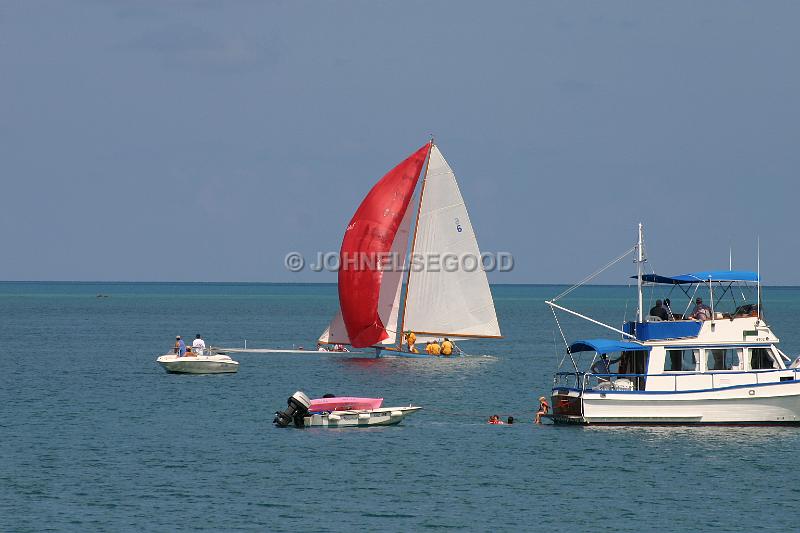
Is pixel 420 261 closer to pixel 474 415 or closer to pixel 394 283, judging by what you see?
pixel 394 283

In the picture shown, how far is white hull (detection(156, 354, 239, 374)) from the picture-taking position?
77.6 meters

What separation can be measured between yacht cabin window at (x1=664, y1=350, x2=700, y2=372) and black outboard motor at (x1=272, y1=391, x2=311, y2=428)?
15750mm

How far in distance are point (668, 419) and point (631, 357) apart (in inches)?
121

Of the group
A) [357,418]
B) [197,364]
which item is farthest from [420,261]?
[357,418]

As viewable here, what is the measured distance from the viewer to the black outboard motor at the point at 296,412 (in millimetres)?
55000

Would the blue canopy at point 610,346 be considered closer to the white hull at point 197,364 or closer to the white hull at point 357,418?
the white hull at point 357,418

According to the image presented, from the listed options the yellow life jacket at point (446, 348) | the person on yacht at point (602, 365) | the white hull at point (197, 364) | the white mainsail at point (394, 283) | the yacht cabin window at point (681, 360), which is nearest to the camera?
the yacht cabin window at point (681, 360)

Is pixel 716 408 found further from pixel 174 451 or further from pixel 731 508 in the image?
pixel 174 451

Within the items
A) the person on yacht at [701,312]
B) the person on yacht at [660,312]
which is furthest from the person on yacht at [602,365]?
the person on yacht at [701,312]

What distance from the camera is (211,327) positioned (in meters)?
161

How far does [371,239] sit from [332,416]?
29.4 metres

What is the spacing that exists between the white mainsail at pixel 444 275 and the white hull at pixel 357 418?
2837cm

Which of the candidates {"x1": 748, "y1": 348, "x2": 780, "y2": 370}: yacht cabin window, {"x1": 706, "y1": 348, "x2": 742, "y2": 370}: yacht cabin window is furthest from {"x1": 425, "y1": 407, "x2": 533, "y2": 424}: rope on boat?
{"x1": 748, "y1": 348, "x2": 780, "y2": 370}: yacht cabin window

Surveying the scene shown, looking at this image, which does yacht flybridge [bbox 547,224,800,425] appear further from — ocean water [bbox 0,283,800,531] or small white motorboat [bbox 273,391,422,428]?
small white motorboat [bbox 273,391,422,428]
